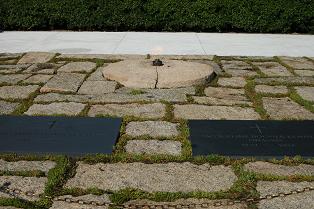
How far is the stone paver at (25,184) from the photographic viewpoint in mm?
2598

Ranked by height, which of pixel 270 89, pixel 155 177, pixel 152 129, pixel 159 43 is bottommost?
pixel 159 43

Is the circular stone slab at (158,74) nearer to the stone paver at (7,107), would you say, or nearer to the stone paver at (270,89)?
the stone paver at (270,89)

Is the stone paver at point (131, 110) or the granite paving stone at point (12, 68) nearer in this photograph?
the stone paver at point (131, 110)

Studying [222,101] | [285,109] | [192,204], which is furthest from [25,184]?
[285,109]

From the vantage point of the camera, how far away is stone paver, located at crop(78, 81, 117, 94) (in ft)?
15.9

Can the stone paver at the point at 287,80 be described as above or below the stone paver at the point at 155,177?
below

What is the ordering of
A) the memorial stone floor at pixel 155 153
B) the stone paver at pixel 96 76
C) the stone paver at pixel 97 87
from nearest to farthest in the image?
the memorial stone floor at pixel 155 153, the stone paver at pixel 97 87, the stone paver at pixel 96 76

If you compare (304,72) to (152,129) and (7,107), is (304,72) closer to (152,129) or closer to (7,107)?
(152,129)

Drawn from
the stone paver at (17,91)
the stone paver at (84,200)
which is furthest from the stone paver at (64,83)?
the stone paver at (84,200)

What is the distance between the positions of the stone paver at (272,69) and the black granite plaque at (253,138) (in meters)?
2.14

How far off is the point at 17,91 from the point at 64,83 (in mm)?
574

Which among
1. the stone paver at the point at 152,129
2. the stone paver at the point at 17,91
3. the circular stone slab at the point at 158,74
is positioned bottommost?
the stone paver at the point at 17,91

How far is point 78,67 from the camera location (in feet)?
19.7

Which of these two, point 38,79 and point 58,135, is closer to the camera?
point 58,135
